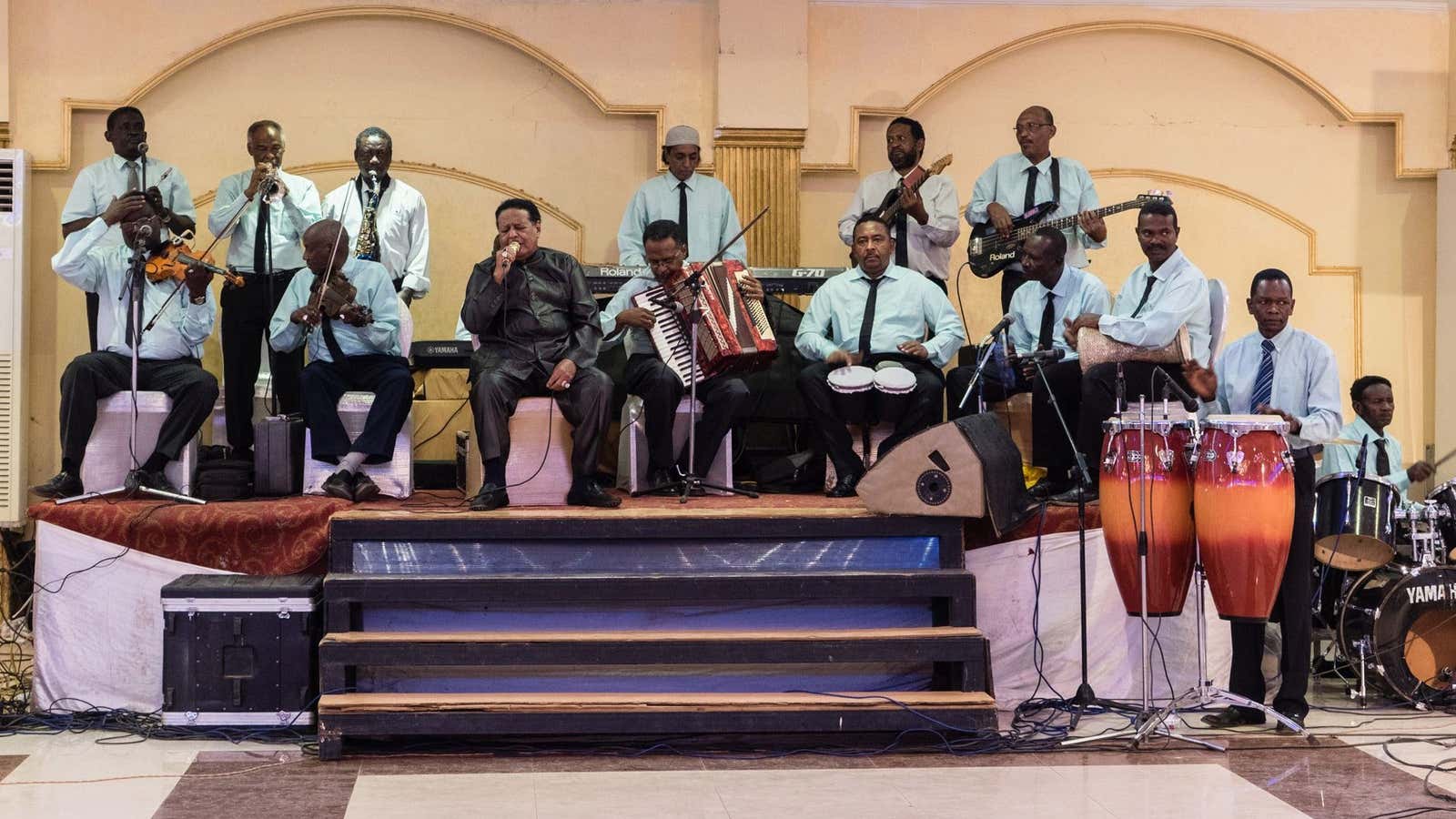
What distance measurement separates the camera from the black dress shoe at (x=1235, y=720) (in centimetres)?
630

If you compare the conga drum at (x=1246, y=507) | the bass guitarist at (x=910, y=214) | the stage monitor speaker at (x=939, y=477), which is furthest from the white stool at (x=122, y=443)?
the conga drum at (x=1246, y=507)

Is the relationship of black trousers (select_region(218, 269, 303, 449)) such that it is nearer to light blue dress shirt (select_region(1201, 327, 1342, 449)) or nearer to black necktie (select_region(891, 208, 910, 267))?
black necktie (select_region(891, 208, 910, 267))

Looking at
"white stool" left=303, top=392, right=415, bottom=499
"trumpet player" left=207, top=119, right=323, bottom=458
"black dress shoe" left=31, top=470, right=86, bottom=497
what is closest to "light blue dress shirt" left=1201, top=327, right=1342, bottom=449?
"white stool" left=303, top=392, right=415, bottom=499

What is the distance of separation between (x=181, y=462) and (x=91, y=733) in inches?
51.8

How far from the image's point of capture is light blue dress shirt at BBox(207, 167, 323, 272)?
8.11m

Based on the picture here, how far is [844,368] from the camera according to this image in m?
7.19

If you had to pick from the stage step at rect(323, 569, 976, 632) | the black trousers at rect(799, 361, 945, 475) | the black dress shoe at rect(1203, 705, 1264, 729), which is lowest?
the black dress shoe at rect(1203, 705, 1264, 729)

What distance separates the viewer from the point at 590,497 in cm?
664

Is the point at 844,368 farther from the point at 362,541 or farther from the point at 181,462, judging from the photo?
the point at 181,462

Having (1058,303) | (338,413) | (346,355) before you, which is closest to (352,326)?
(346,355)

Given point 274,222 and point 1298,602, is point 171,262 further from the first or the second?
point 1298,602

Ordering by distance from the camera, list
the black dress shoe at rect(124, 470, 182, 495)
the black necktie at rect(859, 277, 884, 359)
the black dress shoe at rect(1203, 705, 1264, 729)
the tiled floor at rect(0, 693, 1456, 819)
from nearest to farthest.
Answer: the tiled floor at rect(0, 693, 1456, 819), the black dress shoe at rect(1203, 705, 1264, 729), the black dress shoe at rect(124, 470, 182, 495), the black necktie at rect(859, 277, 884, 359)

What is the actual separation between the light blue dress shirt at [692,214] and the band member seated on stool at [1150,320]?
2.24 metres

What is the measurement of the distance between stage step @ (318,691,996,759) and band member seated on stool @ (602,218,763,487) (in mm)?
1512
